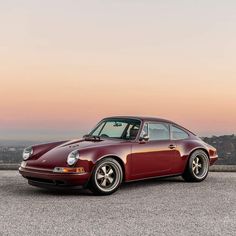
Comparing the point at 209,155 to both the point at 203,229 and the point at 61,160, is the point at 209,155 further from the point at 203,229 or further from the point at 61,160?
the point at 203,229

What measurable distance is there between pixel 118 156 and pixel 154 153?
3.17 ft

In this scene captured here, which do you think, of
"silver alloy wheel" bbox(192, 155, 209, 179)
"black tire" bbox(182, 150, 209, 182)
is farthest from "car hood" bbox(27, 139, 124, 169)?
"silver alloy wheel" bbox(192, 155, 209, 179)

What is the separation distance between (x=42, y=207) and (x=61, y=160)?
1.35m

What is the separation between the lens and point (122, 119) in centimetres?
1021

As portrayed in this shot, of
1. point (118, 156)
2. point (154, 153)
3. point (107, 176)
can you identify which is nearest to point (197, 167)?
Answer: point (154, 153)

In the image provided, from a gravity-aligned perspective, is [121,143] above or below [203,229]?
above

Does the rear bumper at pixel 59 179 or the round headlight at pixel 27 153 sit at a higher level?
the round headlight at pixel 27 153

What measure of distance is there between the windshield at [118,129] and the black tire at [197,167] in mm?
1422

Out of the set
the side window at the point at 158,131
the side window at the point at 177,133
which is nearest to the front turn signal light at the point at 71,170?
the side window at the point at 158,131

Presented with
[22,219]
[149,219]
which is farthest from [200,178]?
[22,219]

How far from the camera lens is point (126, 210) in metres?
7.43

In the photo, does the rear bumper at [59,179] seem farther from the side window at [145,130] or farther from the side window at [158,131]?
the side window at [158,131]

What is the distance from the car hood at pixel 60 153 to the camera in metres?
8.87

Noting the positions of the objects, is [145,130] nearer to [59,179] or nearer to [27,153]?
[59,179]
